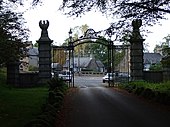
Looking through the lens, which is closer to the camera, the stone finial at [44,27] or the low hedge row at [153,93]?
the low hedge row at [153,93]

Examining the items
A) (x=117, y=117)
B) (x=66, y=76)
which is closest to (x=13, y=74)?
(x=66, y=76)

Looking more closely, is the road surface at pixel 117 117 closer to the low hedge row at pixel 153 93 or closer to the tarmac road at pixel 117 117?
the tarmac road at pixel 117 117

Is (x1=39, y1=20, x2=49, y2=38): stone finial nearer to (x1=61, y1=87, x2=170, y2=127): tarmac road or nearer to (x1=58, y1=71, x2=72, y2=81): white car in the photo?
(x1=58, y1=71, x2=72, y2=81): white car

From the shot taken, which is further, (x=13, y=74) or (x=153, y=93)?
(x=13, y=74)

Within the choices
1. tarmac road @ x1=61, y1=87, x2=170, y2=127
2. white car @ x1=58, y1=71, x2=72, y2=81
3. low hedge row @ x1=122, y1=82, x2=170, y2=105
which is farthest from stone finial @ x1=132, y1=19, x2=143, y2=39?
white car @ x1=58, y1=71, x2=72, y2=81

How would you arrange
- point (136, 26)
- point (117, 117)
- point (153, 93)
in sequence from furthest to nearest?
1. point (153, 93)
2. point (136, 26)
3. point (117, 117)

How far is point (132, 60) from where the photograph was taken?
2986 cm

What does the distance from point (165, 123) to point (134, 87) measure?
13.8 metres

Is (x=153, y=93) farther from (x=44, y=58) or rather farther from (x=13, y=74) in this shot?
(x=13, y=74)

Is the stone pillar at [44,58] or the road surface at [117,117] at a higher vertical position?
the stone pillar at [44,58]

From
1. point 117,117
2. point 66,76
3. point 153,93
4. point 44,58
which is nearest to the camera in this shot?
point 117,117

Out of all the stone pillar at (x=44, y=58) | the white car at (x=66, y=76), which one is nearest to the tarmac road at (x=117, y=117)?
the stone pillar at (x=44, y=58)

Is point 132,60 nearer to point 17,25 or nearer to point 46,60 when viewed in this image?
point 46,60

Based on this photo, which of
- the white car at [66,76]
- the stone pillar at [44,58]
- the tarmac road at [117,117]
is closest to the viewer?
the tarmac road at [117,117]
